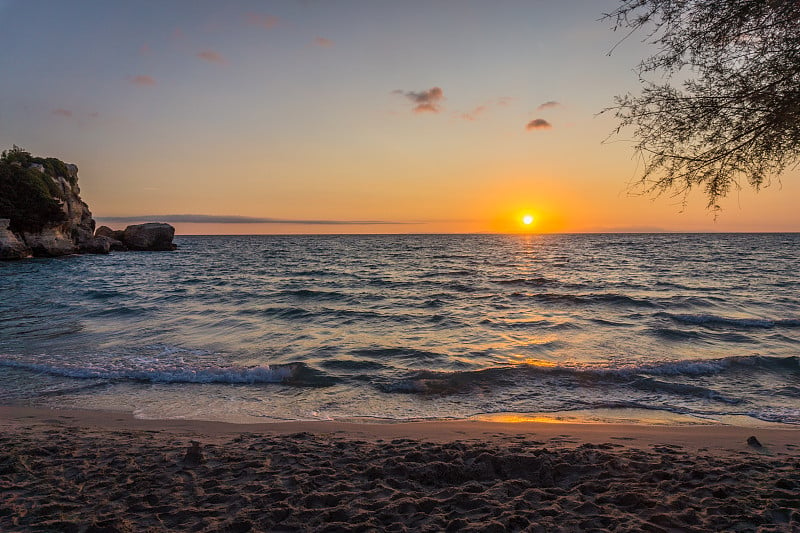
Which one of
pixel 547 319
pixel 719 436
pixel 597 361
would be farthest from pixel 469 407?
pixel 547 319

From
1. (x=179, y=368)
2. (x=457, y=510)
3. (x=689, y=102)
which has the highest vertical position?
(x=689, y=102)

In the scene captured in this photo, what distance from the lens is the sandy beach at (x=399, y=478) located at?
3930mm

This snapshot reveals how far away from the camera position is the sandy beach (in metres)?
3.93

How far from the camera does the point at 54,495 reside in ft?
14.5

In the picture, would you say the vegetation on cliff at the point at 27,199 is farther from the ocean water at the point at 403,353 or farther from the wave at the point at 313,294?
the wave at the point at 313,294

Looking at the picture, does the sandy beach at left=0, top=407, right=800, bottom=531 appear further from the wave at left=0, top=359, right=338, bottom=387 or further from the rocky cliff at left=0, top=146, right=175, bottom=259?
the rocky cliff at left=0, top=146, right=175, bottom=259

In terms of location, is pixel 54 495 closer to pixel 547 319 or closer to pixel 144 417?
pixel 144 417

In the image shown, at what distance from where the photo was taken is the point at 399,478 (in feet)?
15.9

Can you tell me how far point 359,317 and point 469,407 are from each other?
980 centimetres

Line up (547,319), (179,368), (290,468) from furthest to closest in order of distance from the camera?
(547,319), (179,368), (290,468)

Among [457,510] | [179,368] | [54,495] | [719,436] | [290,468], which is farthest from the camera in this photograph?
[179,368]

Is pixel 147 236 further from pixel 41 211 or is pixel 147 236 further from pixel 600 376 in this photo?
pixel 600 376

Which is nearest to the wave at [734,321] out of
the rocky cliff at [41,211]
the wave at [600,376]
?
Answer: the wave at [600,376]

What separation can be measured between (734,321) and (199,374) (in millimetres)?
17486
